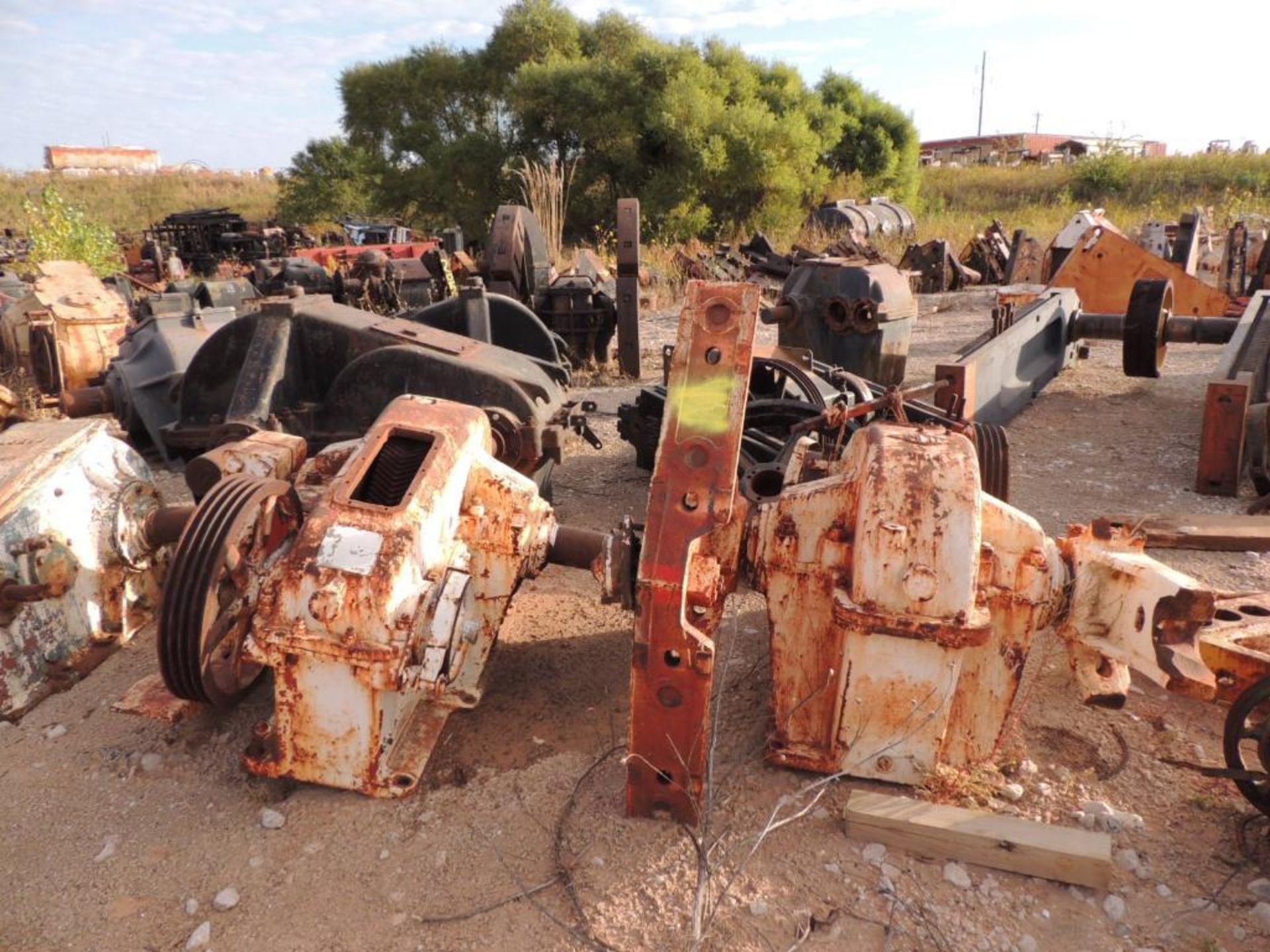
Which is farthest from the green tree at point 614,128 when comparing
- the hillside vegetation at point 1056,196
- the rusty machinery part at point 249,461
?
the rusty machinery part at point 249,461

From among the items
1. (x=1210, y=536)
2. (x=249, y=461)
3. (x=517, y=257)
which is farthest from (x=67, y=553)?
(x=517, y=257)

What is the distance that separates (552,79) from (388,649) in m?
19.6

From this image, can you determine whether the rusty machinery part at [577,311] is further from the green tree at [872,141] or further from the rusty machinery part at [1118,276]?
the green tree at [872,141]

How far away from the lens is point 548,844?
7.75ft

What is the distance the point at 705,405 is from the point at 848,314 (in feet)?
13.4

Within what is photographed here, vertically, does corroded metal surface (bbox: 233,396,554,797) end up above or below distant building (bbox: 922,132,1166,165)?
below

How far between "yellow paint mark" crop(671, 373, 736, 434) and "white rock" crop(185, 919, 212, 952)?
5.44 feet

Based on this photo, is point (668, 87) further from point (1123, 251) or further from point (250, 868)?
point (250, 868)

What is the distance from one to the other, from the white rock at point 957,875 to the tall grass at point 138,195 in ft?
103

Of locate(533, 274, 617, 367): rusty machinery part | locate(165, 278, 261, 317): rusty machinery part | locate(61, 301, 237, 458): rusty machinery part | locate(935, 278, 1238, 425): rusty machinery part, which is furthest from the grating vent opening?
locate(533, 274, 617, 367): rusty machinery part

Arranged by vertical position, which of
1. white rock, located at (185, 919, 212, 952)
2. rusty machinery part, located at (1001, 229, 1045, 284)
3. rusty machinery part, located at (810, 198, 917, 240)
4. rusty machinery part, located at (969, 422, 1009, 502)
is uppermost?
rusty machinery part, located at (810, 198, 917, 240)

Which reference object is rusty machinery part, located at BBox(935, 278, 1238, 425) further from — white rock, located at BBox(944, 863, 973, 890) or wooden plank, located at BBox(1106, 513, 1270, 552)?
white rock, located at BBox(944, 863, 973, 890)

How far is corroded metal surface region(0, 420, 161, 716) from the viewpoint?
241cm

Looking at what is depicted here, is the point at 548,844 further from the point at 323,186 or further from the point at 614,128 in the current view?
the point at 323,186
